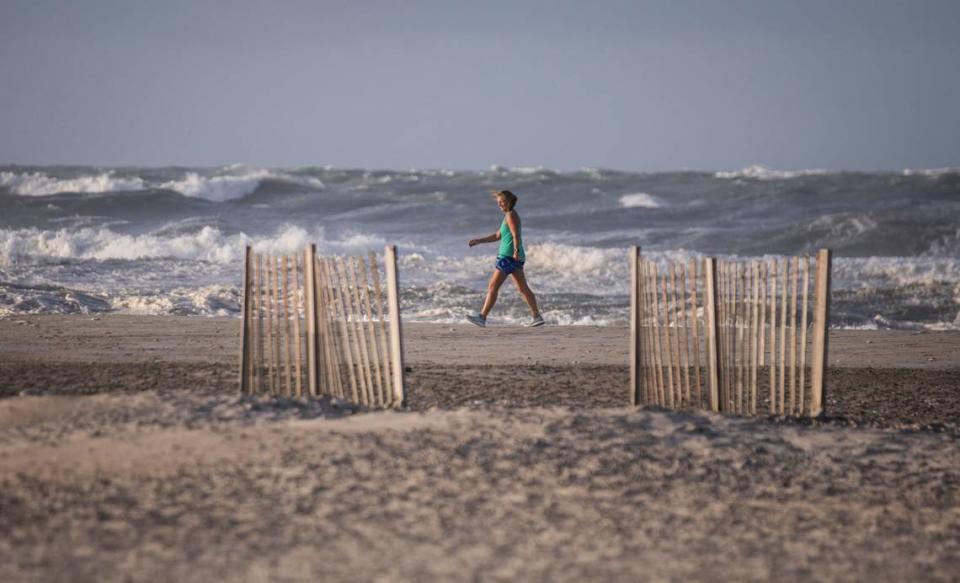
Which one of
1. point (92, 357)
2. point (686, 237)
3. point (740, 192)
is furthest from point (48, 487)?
point (740, 192)

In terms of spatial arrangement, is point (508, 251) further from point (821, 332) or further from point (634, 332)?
point (821, 332)

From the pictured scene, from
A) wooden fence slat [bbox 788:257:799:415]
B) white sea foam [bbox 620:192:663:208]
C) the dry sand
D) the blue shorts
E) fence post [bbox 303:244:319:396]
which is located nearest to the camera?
the dry sand

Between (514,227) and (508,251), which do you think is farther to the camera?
(508,251)

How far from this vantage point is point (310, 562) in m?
4.57

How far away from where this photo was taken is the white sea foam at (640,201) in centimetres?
4047

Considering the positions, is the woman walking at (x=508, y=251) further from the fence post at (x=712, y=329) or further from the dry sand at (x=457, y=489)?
the fence post at (x=712, y=329)

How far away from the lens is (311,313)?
7660mm

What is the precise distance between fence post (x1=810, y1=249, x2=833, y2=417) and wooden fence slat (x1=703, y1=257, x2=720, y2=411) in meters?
0.75

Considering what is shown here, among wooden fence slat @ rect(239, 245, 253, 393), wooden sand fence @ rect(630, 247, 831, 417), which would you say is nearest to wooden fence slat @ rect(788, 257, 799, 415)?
wooden sand fence @ rect(630, 247, 831, 417)

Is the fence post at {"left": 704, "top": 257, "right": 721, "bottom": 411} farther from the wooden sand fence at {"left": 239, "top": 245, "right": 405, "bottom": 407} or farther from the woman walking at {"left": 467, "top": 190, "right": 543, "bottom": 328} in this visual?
the woman walking at {"left": 467, "top": 190, "right": 543, "bottom": 328}

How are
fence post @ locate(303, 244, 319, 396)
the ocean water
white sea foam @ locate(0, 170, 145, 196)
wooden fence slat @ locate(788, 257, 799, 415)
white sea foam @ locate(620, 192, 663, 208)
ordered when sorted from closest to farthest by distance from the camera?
fence post @ locate(303, 244, 319, 396) < wooden fence slat @ locate(788, 257, 799, 415) < the ocean water < white sea foam @ locate(0, 170, 145, 196) < white sea foam @ locate(620, 192, 663, 208)

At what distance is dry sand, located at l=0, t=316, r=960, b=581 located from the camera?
468 cm

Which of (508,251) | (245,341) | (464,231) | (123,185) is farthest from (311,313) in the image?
(123,185)

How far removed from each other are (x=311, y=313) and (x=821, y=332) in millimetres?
3550
